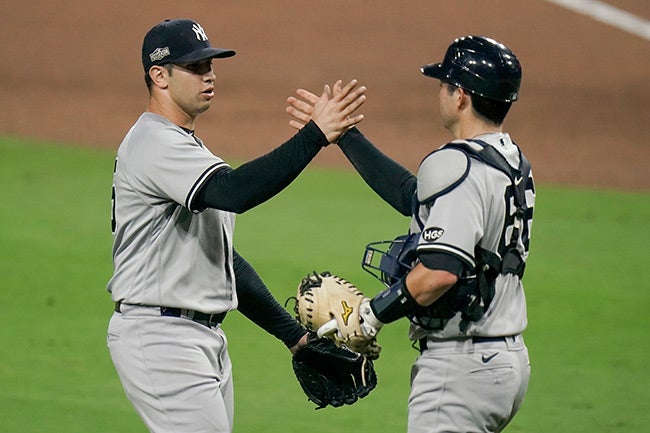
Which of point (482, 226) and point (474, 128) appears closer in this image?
point (482, 226)

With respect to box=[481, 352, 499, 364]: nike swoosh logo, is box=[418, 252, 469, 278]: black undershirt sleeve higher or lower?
higher

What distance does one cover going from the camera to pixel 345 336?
4.29 m

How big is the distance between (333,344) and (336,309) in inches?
23.6

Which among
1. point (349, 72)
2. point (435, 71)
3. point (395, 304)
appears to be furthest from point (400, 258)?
point (349, 72)

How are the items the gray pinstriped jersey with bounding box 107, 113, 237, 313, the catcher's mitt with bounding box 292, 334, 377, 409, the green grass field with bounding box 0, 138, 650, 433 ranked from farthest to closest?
the green grass field with bounding box 0, 138, 650, 433 < the catcher's mitt with bounding box 292, 334, 377, 409 < the gray pinstriped jersey with bounding box 107, 113, 237, 313

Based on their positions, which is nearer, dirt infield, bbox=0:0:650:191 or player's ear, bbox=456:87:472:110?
player's ear, bbox=456:87:472:110

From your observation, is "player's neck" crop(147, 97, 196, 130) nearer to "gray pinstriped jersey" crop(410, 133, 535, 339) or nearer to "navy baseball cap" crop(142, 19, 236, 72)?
"navy baseball cap" crop(142, 19, 236, 72)

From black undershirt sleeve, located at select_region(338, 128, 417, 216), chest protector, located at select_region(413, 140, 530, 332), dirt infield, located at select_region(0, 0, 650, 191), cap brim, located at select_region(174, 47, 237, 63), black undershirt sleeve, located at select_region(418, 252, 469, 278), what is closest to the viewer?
black undershirt sleeve, located at select_region(418, 252, 469, 278)

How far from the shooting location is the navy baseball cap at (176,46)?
4.59 meters

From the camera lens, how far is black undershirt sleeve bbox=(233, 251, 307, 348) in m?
5.09

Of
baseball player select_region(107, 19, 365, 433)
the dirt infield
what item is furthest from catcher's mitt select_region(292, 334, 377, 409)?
the dirt infield

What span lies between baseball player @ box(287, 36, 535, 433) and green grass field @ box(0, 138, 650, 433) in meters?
2.27

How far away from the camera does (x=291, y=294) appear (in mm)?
8883

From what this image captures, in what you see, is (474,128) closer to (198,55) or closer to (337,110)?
(337,110)
